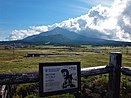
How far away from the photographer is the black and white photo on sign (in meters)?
5.40

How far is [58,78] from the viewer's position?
558cm

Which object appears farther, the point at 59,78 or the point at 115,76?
the point at 115,76

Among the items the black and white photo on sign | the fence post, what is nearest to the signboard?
the black and white photo on sign

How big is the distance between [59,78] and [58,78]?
0.03m

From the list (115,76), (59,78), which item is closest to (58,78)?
(59,78)

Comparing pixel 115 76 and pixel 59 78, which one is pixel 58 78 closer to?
pixel 59 78

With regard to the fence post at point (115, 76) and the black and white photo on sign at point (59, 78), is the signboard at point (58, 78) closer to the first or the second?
the black and white photo on sign at point (59, 78)

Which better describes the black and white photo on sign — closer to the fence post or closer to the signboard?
the signboard

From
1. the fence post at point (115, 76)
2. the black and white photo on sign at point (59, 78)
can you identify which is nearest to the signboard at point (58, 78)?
the black and white photo on sign at point (59, 78)

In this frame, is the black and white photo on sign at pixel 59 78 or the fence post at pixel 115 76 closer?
the black and white photo on sign at pixel 59 78

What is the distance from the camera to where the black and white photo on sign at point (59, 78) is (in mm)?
5402

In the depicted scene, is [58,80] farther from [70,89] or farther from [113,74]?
[113,74]

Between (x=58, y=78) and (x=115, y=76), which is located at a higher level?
(x=58, y=78)

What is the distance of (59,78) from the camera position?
18.4ft
